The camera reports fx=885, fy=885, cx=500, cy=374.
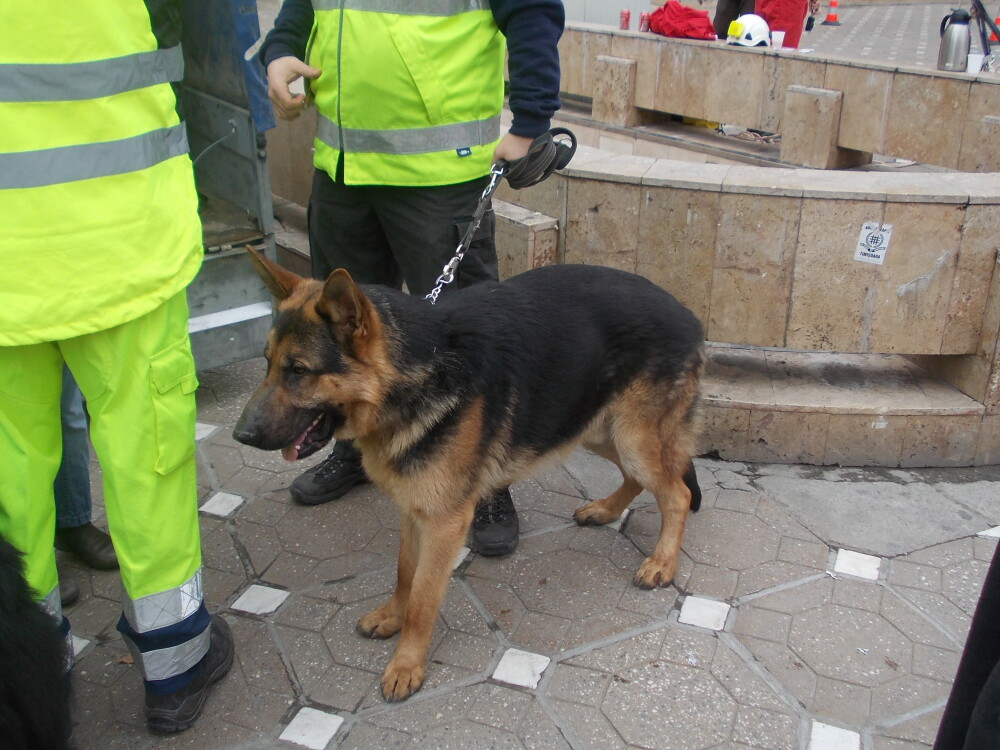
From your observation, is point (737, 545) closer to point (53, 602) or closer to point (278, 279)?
point (278, 279)

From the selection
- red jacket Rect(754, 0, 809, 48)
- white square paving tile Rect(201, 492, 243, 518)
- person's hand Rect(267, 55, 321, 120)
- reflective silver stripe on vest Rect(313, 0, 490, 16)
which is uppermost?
red jacket Rect(754, 0, 809, 48)

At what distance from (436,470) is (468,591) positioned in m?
0.78

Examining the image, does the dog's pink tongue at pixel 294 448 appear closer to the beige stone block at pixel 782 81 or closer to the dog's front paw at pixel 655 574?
the dog's front paw at pixel 655 574

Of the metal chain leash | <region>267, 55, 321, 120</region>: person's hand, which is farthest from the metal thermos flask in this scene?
<region>267, 55, 321, 120</region>: person's hand

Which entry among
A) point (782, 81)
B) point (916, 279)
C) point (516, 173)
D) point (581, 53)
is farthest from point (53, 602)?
point (581, 53)

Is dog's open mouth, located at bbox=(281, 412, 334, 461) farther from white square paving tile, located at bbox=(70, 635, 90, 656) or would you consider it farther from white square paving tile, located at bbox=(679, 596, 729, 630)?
white square paving tile, located at bbox=(679, 596, 729, 630)

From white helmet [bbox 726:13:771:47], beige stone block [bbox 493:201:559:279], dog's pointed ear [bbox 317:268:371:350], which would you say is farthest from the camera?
white helmet [bbox 726:13:771:47]

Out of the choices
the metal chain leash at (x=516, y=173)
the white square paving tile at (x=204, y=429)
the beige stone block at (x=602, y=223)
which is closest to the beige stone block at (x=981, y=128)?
the beige stone block at (x=602, y=223)

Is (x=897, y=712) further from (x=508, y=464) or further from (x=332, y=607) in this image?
(x=332, y=607)

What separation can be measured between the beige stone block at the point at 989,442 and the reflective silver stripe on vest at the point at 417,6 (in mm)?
3053

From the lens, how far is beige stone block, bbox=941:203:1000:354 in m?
3.89

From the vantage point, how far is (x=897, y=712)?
284 centimetres

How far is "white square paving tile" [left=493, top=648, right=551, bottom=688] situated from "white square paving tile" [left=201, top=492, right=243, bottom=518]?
150cm

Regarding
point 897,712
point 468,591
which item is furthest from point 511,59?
point 897,712
